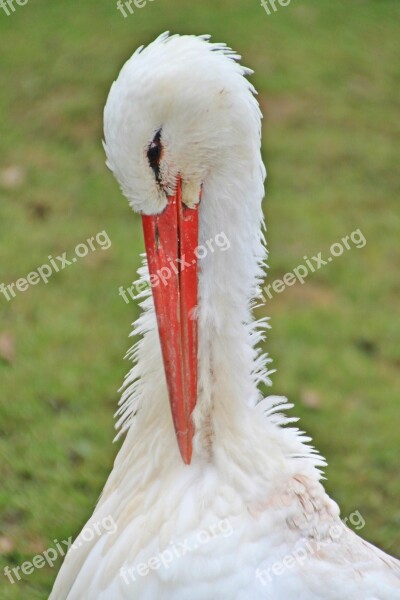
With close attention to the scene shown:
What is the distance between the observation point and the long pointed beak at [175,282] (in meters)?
3.17

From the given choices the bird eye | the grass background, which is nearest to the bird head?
the bird eye

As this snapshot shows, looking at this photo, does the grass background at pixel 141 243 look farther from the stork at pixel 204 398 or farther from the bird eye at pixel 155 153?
the bird eye at pixel 155 153

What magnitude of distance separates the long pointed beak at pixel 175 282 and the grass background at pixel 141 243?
1944mm

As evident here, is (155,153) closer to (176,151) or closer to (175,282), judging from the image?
(176,151)

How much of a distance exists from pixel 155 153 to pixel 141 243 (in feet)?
14.0

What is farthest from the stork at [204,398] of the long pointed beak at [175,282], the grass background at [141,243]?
the grass background at [141,243]

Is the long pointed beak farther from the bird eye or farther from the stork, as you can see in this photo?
the bird eye

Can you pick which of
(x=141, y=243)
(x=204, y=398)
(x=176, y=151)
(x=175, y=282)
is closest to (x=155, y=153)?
(x=176, y=151)

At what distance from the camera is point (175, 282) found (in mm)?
3189

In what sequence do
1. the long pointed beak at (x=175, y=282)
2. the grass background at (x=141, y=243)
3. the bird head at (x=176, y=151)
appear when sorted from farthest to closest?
the grass background at (x=141, y=243)
the long pointed beak at (x=175, y=282)
the bird head at (x=176, y=151)

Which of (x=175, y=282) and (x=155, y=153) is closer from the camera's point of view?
(x=155, y=153)

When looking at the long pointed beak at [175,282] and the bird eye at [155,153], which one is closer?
the bird eye at [155,153]

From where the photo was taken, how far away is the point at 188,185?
3.17m

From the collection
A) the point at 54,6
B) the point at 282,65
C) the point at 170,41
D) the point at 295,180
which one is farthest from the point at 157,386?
the point at 54,6
